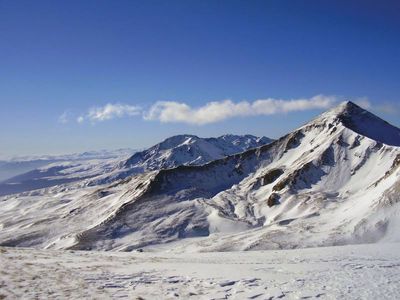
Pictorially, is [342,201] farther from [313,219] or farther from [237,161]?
[237,161]

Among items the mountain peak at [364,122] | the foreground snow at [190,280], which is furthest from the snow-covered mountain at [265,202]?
the foreground snow at [190,280]

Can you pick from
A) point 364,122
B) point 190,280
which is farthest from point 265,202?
point 190,280

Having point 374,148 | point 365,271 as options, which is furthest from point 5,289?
point 374,148

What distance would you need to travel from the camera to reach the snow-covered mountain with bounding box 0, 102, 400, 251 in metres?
88.4

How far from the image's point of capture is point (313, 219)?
325ft

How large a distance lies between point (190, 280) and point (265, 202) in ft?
336

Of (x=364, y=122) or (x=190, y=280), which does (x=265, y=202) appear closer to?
(x=364, y=122)

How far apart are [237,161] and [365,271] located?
13098cm

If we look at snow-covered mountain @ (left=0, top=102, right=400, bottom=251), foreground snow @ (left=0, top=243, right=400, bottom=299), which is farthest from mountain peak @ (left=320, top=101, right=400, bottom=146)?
foreground snow @ (left=0, top=243, right=400, bottom=299)

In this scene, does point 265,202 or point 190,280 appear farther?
point 265,202

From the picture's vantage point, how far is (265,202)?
406 ft

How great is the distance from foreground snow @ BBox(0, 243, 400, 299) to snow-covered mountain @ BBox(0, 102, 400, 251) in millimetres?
54470

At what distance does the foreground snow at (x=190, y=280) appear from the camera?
20.3 metres

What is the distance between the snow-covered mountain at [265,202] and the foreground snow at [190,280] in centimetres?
5447
